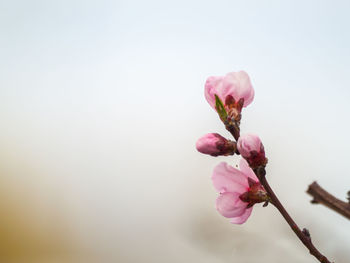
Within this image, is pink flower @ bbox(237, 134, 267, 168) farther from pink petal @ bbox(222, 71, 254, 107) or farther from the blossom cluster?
pink petal @ bbox(222, 71, 254, 107)

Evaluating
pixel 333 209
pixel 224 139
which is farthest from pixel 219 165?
pixel 333 209

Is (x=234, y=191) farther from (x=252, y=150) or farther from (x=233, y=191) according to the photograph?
(x=252, y=150)

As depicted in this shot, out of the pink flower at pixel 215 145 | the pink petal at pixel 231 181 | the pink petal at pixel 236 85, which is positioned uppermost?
the pink petal at pixel 236 85

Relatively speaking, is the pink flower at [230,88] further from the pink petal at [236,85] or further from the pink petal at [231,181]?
the pink petal at [231,181]

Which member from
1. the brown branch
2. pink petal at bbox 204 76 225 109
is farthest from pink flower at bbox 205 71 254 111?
the brown branch

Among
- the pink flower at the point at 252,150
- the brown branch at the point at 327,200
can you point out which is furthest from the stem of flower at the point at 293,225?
the brown branch at the point at 327,200

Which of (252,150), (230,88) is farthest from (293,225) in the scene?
(230,88)
